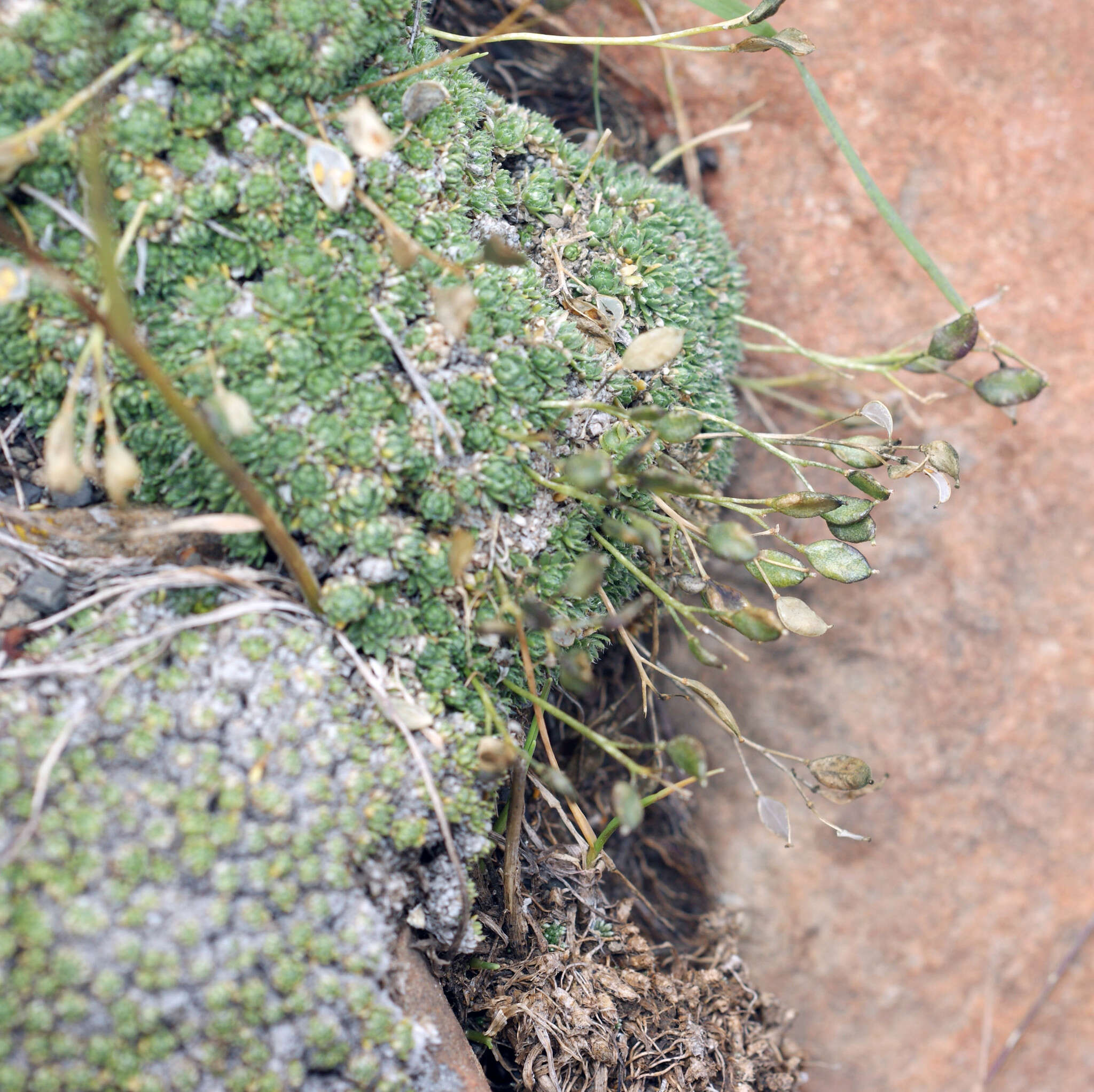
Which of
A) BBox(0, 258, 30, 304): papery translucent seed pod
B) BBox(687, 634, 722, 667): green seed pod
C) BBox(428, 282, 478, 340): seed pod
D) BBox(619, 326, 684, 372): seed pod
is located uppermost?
BBox(0, 258, 30, 304): papery translucent seed pod

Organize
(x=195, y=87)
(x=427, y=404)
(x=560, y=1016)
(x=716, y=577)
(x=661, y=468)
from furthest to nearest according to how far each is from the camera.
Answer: (x=716, y=577), (x=661, y=468), (x=560, y=1016), (x=427, y=404), (x=195, y=87)

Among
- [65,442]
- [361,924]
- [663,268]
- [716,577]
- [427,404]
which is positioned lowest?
[716,577]

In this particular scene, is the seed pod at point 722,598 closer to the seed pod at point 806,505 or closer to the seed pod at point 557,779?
the seed pod at point 806,505

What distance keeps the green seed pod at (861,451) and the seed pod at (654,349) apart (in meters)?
0.51

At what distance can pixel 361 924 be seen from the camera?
1636 millimetres

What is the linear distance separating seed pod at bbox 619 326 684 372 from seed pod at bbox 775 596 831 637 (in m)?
0.63

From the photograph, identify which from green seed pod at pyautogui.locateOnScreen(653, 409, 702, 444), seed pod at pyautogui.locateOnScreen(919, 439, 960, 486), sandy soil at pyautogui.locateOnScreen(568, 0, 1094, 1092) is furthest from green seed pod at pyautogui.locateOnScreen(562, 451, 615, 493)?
sandy soil at pyautogui.locateOnScreen(568, 0, 1094, 1092)

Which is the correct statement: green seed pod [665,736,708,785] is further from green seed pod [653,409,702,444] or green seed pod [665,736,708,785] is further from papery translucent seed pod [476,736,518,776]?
green seed pod [653,409,702,444]

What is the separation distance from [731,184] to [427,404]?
1.76 metres

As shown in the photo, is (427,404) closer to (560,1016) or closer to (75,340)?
(75,340)

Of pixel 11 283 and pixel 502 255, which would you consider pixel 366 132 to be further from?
pixel 11 283

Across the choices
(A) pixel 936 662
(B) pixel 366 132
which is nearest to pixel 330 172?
(B) pixel 366 132

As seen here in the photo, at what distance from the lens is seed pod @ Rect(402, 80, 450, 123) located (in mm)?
1824

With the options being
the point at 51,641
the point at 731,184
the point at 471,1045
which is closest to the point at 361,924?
the point at 471,1045
